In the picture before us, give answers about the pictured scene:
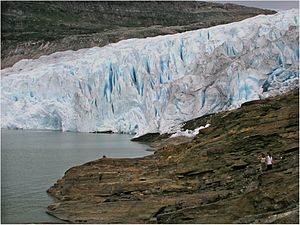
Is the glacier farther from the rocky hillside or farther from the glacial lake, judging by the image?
the rocky hillside

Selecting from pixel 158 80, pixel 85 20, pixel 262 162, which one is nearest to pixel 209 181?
pixel 262 162

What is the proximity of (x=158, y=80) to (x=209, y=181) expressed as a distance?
818 inches

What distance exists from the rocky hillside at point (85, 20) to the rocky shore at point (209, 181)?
4678 centimetres

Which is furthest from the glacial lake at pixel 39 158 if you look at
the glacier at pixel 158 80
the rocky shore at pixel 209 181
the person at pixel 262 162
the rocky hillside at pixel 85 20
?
the rocky hillside at pixel 85 20

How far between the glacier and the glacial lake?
4.11 feet

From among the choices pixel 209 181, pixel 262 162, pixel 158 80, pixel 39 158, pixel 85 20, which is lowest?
pixel 39 158

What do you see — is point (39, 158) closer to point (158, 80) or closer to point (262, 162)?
point (158, 80)

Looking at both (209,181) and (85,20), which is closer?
(209,181)

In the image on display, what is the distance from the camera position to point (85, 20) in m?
84.3

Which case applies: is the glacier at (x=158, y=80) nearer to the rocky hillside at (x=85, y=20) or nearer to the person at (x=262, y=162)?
the person at (x=262, y=162)

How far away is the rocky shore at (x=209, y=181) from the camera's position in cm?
796

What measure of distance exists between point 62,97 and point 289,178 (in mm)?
26226

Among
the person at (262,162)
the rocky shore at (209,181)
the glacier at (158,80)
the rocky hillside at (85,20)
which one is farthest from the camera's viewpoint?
the rocky hillside at (85,20)

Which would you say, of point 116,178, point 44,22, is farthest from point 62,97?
point 44,22
